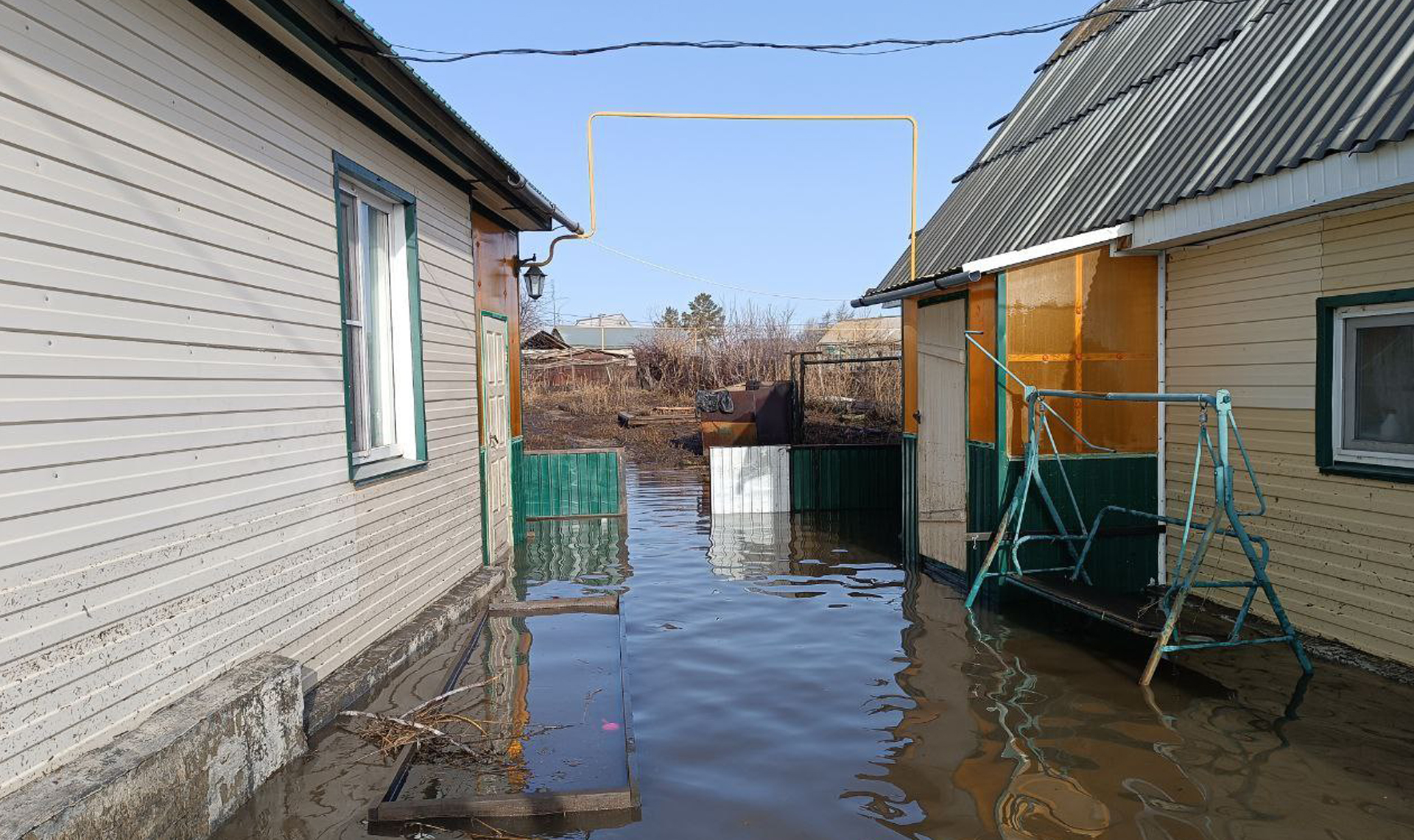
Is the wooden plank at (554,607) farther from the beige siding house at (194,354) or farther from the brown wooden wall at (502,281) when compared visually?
the brown wooden wall at (502,281)

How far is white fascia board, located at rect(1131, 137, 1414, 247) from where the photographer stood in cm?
503

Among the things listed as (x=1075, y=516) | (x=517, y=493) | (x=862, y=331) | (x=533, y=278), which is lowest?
(x=517, y=493)

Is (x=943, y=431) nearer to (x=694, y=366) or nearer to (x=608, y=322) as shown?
(x=694, y=366)

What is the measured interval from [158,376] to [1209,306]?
7.11 m

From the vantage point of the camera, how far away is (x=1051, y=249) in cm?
752

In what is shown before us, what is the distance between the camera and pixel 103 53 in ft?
11.8

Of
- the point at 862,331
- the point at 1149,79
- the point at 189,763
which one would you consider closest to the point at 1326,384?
the point at 1149,79

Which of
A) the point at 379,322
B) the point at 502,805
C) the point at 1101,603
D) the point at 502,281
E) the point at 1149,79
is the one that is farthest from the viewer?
the point at 502,281

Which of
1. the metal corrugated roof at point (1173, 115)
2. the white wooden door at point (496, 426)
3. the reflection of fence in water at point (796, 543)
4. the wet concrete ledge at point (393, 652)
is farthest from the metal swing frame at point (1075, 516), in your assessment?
the white wooden door at point (496, 426)

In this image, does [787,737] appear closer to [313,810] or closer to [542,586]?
[313,810]

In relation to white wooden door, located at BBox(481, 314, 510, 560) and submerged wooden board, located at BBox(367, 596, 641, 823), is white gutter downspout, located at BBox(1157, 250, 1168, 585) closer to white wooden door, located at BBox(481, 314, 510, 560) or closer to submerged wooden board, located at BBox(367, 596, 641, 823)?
submerged wooden board, located at BBox(367, 596, 641, 823)

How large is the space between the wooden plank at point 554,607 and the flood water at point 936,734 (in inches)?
12.1

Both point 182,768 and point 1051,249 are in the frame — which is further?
point 1051,249

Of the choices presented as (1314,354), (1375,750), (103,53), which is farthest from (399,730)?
(1314,354)
